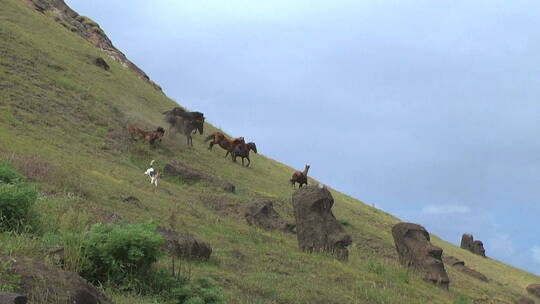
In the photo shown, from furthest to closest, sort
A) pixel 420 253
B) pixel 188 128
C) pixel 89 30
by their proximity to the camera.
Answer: pixel 89 30
pixel 188 128
pixel 420 253

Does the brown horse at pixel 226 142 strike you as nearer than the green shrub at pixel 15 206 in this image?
No

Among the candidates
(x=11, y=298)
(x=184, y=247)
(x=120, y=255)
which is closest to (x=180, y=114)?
(x=184, y=247)

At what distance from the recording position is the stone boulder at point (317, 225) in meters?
20.8

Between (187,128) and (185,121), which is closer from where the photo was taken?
(187,128)

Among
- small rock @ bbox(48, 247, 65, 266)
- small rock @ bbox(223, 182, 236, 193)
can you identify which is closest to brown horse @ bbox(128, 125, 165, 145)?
small rock @ bbox(223, 182, 236, 193)

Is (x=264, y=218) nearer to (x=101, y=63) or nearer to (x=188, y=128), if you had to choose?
(x=188, y=128)

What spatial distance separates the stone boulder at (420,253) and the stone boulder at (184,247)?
36.2 feet

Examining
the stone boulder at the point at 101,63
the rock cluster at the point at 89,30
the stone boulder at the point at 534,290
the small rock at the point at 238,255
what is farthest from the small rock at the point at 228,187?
the rock cluster at the point at 89,30

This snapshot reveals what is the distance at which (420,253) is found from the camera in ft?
78.4

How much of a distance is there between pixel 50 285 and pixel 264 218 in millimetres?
18371

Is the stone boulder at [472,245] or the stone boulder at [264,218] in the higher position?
the stone boulder at [472,245]

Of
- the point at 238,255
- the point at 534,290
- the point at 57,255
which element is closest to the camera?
the point at 57,255

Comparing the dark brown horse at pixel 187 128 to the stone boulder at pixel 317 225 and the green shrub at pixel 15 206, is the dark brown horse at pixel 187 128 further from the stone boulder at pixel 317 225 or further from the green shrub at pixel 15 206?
the green shrub at pixel 15 206

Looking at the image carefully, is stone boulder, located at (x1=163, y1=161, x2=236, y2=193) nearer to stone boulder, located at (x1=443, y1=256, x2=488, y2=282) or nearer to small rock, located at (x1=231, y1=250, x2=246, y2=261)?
stone boulder, located at (x1=443, y1=256, x2=488, y2=282)
